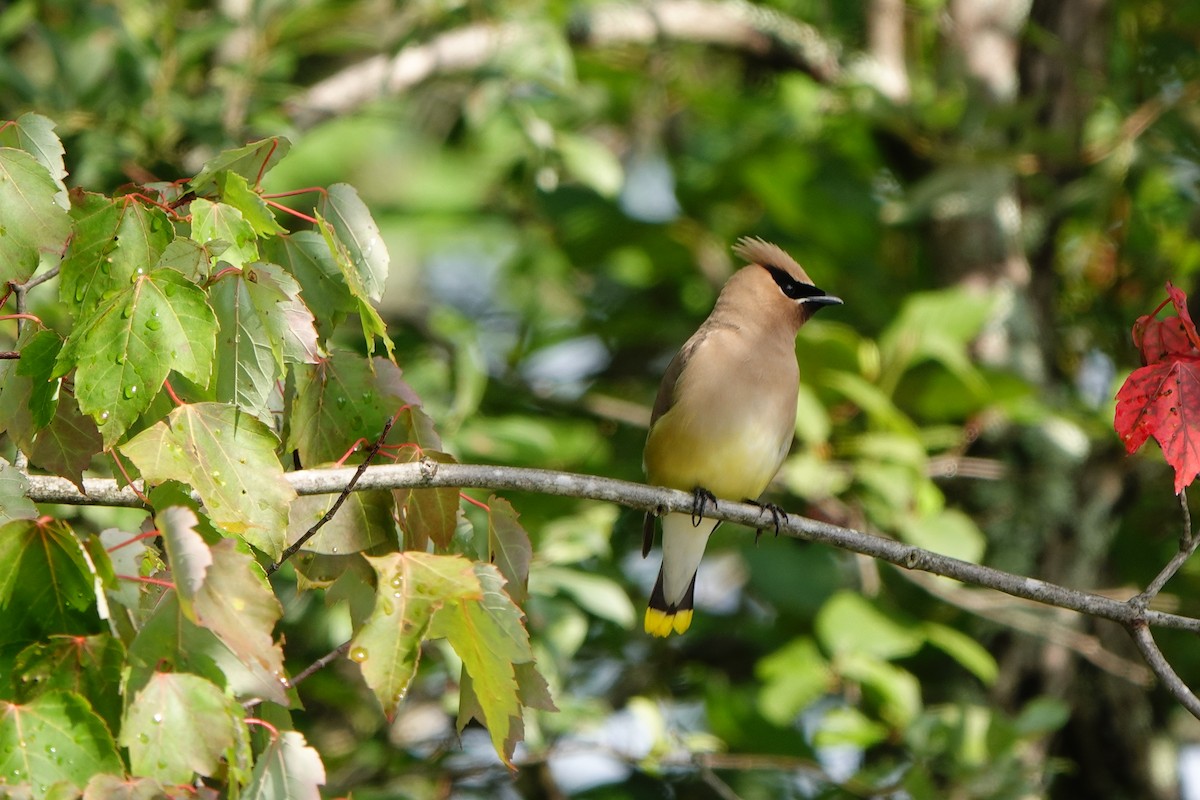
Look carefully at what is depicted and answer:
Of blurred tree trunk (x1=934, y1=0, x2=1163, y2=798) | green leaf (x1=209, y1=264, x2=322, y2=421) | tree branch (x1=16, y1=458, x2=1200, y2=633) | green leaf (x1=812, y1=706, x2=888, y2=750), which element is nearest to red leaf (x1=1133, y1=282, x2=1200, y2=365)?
tree branch (x1=16, y1=458, x2=1200, y2=633)

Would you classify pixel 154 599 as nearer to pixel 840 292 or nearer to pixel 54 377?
pixel 54 377

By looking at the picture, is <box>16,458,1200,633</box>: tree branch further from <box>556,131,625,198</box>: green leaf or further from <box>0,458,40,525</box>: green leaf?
<box>556,131,625,198</box>: green leaf

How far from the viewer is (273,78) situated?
544cm

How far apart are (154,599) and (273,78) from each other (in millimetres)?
3732

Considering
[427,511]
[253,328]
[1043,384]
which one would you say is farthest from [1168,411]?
[1043,384]

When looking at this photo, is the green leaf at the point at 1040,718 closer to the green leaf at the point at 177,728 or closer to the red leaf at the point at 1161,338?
the red leaf at the point at 1161,338

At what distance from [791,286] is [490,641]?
2.50m

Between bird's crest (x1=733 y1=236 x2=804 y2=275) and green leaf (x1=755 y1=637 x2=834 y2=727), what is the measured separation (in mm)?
1344

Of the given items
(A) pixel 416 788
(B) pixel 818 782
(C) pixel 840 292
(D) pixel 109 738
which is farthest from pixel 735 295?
(D) pixel 109 738

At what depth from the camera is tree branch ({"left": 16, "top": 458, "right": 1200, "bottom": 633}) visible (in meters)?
2.28

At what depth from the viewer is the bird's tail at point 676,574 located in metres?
4.45

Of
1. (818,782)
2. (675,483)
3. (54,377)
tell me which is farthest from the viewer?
(818,782)

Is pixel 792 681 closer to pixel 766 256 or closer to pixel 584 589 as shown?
pixel 584 589

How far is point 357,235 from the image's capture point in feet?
7.72
